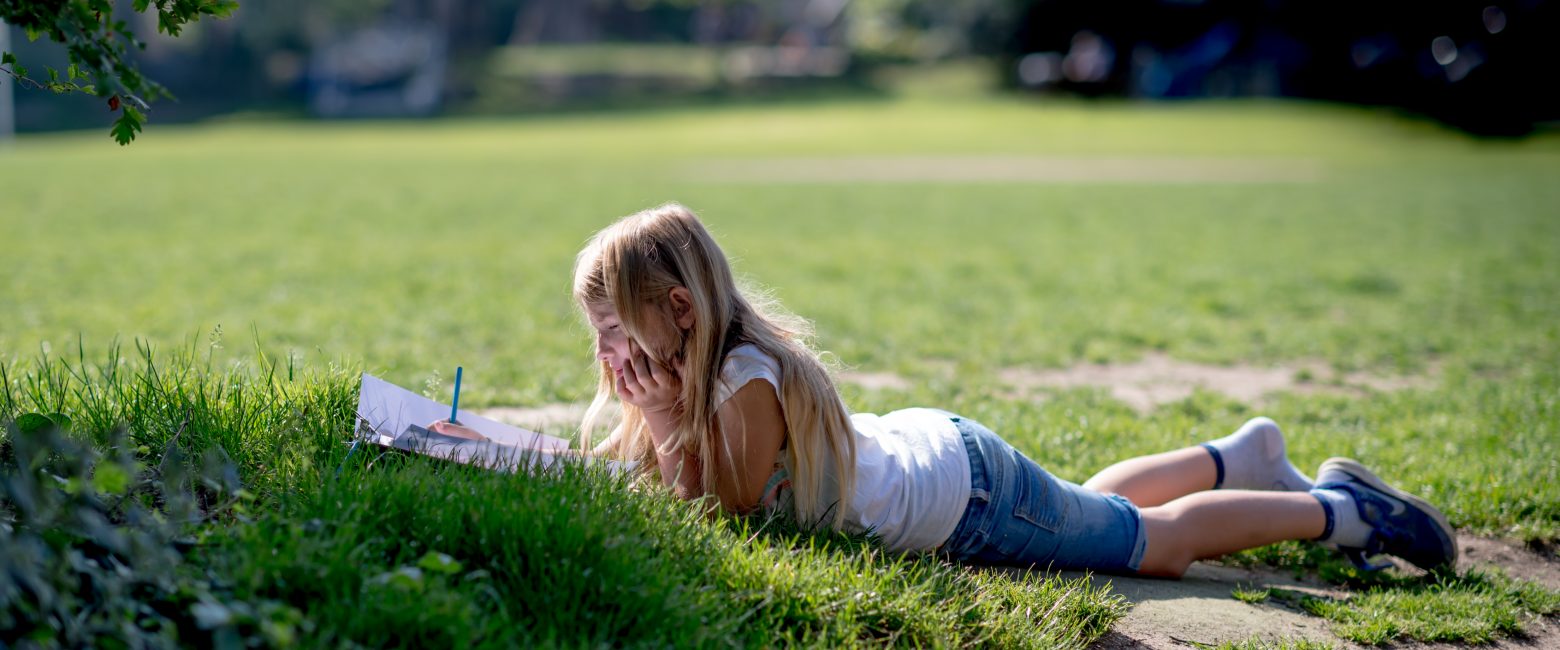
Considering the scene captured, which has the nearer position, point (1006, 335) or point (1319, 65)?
point (1006, 335)

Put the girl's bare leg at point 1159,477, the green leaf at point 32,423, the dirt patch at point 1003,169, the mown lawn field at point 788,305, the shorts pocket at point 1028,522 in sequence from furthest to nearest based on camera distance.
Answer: the dirt patch at point 1003,169
the girl's bare leg at point 1159,477
the shorts pocket at point 1028,522
the green leaf at point 32,423
the mown lawn field at point 788,305

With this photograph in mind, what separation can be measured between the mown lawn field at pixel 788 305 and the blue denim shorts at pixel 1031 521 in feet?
0.60

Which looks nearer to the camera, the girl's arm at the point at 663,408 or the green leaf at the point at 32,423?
the green leaf at the point at 32,423

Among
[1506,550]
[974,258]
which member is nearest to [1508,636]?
[1506,550]

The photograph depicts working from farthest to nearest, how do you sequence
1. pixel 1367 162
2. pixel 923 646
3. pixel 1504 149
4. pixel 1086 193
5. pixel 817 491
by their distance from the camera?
1. pixel 1504 149
2. pixel 1367 162
3. pixel 1086 193
4. pixel 817 491
5. pixel 923 646

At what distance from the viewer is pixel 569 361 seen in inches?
256

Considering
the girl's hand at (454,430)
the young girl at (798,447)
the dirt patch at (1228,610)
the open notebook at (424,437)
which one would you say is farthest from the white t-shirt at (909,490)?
the girl's hand at (454,430)

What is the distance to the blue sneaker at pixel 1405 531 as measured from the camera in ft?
12.5

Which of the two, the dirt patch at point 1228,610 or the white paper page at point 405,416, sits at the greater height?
the white paper page at point 405,416

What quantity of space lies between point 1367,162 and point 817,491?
26.1 m

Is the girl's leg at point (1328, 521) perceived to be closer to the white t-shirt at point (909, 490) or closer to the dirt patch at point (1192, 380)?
the white t-shirt at point (909, 490)

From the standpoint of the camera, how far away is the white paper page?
10.9ft

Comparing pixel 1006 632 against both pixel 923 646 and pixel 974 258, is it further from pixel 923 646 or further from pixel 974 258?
pixel 974 258

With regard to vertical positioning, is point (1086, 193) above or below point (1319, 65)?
below
